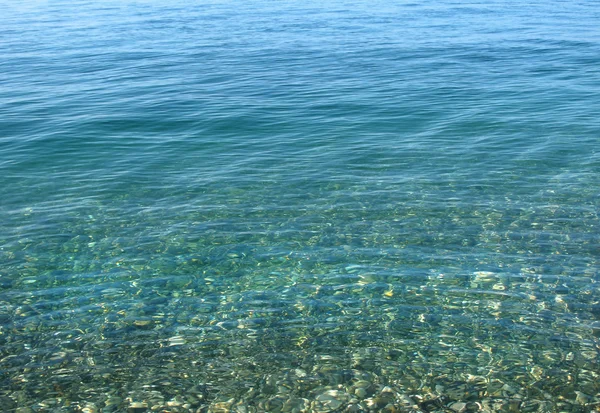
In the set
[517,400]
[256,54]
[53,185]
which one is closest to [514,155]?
[517,400]

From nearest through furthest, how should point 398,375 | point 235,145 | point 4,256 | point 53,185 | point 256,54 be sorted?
1. point 398,375
2. point 4,256
3. point 53,185
4. point 235,145
5. point 256,54

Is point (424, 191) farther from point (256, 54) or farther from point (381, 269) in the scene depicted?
point (256, 54)

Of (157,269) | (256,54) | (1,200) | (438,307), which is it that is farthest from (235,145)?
(256,54)

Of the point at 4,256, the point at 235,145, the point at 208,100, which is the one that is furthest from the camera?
the point at 208,100

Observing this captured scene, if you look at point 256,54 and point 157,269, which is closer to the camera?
point 157,269

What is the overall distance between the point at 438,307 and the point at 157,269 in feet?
19.0

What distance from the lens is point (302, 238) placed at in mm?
14461

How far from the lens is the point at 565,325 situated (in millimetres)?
10875

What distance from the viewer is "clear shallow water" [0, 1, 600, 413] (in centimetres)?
983

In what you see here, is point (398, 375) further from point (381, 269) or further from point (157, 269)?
point (157, 269)

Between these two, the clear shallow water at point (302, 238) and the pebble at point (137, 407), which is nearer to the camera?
the pebble at point (137, 407)

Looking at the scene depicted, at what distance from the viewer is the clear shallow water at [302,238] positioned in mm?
9828

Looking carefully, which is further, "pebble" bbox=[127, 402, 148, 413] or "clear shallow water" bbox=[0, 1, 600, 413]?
"clear shallow water" bbox=[0, 1, 600, 413]

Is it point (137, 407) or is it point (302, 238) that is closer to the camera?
point (137, 407)
